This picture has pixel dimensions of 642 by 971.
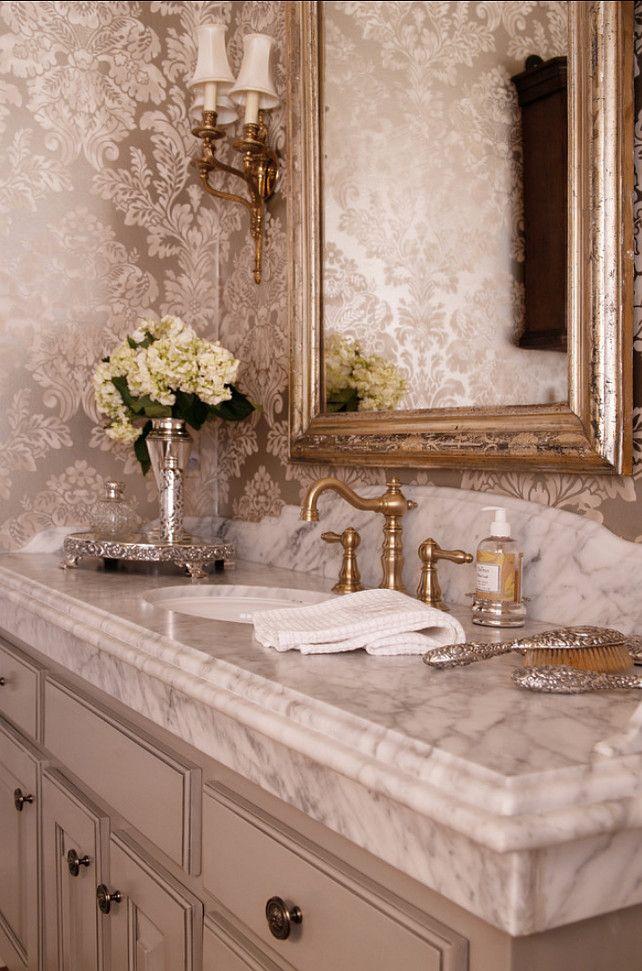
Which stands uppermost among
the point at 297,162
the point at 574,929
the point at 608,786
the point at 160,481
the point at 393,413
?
the point at 297,162

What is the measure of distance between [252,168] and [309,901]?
1494mm

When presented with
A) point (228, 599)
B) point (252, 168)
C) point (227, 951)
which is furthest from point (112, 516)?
point (227, 951)

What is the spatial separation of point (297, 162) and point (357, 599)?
98cm

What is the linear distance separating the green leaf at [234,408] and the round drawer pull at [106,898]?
93cm

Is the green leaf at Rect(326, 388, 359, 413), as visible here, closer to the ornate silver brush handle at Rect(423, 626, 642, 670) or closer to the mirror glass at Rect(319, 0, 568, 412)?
the mirror glass at Rect(319, 0, 568, 412)

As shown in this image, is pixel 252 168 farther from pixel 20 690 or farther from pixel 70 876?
pixel 70 876

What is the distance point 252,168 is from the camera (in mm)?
1919

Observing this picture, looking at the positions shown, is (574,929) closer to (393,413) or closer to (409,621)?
(409,621)

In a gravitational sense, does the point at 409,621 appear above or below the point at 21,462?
below

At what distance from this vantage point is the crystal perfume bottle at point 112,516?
1.84m

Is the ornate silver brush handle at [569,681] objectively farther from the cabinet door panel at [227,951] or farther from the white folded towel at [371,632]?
the cabinet door panel at [227,951]

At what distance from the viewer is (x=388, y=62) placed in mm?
1552

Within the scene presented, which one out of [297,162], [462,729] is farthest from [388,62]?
[462,729]

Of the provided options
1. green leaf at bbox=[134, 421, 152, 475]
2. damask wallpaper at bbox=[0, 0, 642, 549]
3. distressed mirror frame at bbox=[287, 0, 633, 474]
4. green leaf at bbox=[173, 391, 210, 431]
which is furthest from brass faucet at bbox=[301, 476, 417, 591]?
green leaf at bbox=[134, 421, 152, 475]
